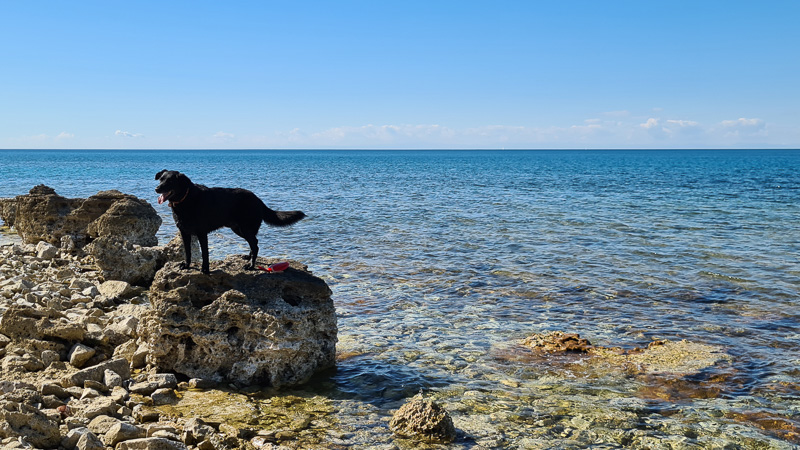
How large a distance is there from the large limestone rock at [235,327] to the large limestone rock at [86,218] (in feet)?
22.6

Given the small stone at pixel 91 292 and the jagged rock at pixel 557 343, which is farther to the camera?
the small stone at pixel 91 292

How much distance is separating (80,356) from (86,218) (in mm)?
8441

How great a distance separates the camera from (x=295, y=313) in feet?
23.2

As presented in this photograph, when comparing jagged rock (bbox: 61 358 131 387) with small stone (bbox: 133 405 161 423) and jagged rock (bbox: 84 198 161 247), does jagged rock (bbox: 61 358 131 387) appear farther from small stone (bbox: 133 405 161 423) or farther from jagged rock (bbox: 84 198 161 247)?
jagged rock (bbox: 84 198 161 247)

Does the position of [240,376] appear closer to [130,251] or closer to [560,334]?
[560,334]

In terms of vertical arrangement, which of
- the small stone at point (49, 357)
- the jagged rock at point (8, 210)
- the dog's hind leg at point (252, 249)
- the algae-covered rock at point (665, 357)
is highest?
the dog's hind leg at point (252, 249)

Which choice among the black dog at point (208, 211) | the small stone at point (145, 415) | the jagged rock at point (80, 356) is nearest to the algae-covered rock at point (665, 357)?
the black dog at point (208, 211)

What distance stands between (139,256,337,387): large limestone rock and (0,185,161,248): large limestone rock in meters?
6.88

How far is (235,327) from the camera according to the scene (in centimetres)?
705

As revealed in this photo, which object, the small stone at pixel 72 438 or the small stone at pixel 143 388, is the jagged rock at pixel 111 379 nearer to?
the small stone at pixel 143 388

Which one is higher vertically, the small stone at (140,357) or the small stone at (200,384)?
the small stone at (140,357)

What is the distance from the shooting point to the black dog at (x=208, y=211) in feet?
23.0

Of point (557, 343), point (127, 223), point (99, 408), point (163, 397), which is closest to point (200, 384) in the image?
point (163, 397)

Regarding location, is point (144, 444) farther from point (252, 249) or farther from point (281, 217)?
point (281, 217)
